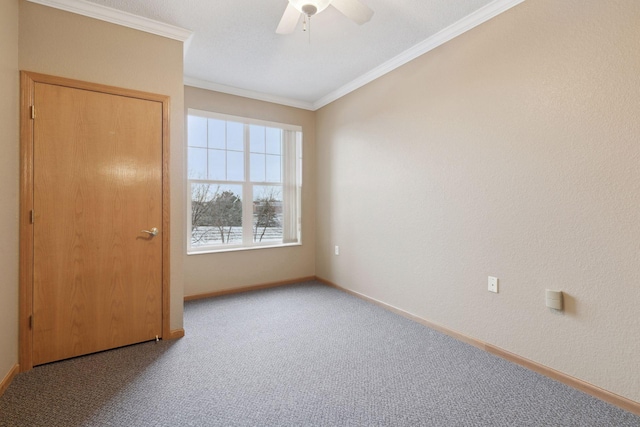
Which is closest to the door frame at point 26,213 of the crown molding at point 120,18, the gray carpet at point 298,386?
the gray carpet at point 298,386

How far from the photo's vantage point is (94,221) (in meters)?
2.35

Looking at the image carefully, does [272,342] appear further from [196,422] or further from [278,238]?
[278,238]

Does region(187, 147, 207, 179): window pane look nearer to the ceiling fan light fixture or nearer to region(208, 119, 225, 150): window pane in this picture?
region(208, 119, 225, 150): window pane

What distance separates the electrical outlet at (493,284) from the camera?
2.39 meters

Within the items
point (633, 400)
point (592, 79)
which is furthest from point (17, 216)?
point (633, 400)

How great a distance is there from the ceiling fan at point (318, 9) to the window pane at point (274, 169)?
7.51 feet

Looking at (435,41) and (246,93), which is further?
(246,93)

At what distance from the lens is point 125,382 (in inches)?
78.9

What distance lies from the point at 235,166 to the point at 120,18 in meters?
1.94

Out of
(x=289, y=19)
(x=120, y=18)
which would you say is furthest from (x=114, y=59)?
(x=289, y=19)

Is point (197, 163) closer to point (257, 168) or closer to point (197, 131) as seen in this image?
point (197, 131)

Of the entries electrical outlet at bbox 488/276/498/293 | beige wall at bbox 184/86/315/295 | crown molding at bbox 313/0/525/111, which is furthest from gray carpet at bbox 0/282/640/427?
crown molding at bbox 313/0/525/111

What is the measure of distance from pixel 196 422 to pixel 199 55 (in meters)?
3.12

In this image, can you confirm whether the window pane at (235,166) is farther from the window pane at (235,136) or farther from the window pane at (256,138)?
the window pane at (256,138)
